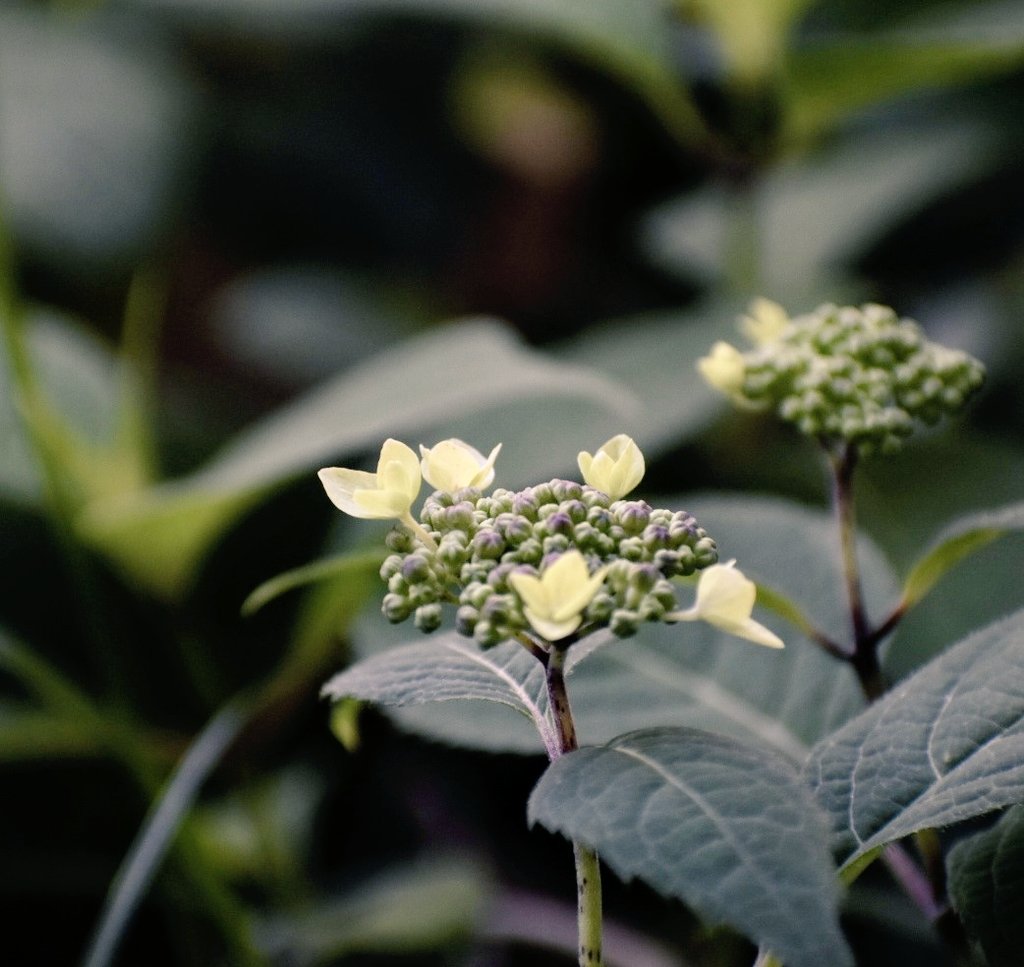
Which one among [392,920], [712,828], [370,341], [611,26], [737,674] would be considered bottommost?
[392,920]

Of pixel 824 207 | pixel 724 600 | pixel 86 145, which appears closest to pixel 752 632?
pixel 724 600

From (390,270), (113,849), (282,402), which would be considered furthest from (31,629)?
(390,270)

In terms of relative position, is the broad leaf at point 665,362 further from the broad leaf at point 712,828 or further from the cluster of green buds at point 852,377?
the broad leaf at point 712,828

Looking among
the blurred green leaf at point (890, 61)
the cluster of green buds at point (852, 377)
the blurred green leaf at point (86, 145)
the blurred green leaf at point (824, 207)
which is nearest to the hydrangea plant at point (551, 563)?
the cluster of green buds at point (852, 377)

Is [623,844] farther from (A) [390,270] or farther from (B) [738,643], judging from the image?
(A) [390,270]

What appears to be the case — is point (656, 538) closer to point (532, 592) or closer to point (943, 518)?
point (532, 592)

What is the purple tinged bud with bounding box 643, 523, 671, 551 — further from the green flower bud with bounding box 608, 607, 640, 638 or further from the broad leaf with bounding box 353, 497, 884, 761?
the broad leaf with bounding box 353, 497, 884, 761
